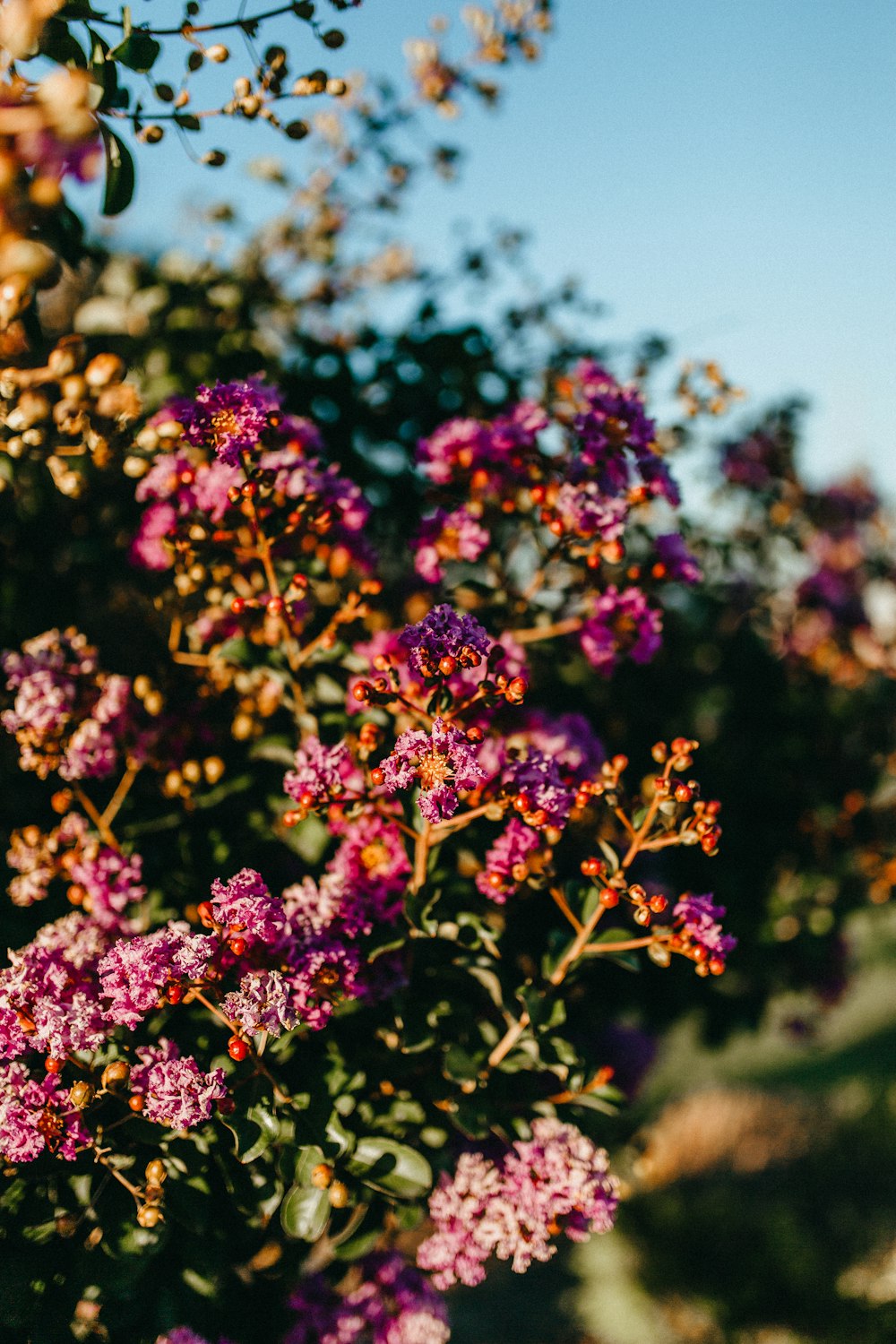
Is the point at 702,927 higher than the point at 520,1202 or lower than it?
higher

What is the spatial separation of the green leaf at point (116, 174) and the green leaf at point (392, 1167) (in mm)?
1690

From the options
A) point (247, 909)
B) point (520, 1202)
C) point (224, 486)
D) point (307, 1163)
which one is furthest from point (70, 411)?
point (520, 1202)

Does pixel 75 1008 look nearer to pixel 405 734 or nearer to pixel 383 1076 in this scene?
pixel 383 1076

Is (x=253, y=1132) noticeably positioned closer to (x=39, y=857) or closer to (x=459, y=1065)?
(x=459, y=1065)

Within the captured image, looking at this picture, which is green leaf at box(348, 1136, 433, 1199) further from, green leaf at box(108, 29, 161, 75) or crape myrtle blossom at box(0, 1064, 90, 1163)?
green leaf at box(108, 29, 161, 75)

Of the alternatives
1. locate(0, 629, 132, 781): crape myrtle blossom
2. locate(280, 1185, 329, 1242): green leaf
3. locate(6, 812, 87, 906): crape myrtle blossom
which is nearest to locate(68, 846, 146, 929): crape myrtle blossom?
locate(6, 812, 87, 906): crape myrtle blossom

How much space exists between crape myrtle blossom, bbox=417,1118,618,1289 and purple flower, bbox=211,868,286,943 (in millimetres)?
Answer: 624

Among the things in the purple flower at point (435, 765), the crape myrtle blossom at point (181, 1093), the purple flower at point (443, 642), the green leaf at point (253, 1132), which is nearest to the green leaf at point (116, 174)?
the purple flower at point (443, 642)

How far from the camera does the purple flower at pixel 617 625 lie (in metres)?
1.85

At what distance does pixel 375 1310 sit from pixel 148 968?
3.57ft

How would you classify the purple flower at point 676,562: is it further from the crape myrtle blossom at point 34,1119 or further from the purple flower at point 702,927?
the crape myrtle blossom at point 34,1119

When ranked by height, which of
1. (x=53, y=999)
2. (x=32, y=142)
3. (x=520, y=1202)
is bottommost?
(x=520, y=1202)

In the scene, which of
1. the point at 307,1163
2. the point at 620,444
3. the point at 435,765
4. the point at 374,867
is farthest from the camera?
the point at 620,444

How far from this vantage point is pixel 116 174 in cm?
144
